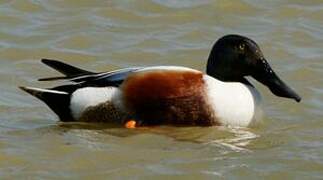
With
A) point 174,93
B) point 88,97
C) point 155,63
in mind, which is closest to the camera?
point 174,93

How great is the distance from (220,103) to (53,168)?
151 cm

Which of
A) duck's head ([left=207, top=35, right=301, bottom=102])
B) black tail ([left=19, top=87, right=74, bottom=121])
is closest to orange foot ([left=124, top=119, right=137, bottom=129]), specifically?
black tail ([left=19, top=87, right=74, bottom=121])

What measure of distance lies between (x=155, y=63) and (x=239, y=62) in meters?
1.69

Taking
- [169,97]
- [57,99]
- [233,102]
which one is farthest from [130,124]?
[233,102]

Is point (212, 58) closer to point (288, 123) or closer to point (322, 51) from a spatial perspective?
point (288, 123)

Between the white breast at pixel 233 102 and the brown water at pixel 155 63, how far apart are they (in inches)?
3.3

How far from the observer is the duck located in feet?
23.6

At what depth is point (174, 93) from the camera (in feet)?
23.6

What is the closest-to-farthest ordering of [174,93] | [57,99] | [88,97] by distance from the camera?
[174,93] → [88,97] → [57,99]

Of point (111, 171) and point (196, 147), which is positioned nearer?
point (111, 171)

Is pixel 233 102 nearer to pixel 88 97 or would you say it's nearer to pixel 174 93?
pixel 174 93

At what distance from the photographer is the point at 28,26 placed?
1005 cm

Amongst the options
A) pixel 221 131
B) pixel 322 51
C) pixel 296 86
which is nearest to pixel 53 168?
pixel 221 131

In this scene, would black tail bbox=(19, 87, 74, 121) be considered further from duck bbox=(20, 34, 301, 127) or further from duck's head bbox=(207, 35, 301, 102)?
duck's head bbox=(207, 35, 301, 102)
